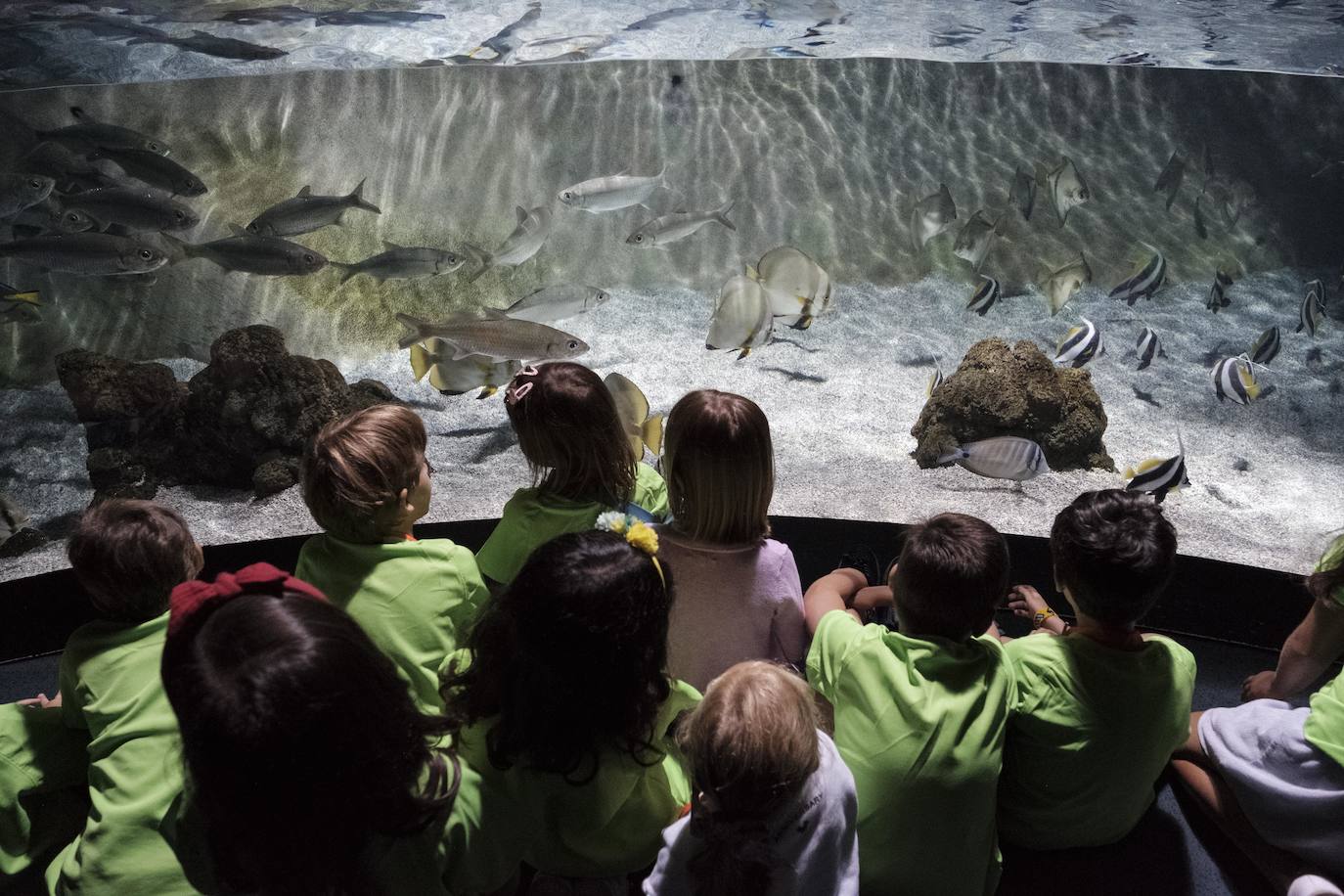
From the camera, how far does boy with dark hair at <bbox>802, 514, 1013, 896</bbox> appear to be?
1793 millimetres

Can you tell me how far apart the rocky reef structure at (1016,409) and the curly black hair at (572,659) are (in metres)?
3.51

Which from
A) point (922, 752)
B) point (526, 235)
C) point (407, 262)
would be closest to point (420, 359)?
point (407, 262)

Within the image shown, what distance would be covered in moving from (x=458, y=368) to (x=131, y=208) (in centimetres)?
189

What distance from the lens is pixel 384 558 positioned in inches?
83.8

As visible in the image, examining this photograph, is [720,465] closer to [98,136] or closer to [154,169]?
[154,169]

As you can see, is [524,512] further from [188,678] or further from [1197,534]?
[1197,534]

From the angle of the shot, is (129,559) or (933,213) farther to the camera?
(933,213)

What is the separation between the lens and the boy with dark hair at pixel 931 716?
1793 mm

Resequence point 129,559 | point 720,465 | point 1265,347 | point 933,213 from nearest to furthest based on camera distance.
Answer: point 129,559 < point 720,465 < point 1265,347 < point 933,213

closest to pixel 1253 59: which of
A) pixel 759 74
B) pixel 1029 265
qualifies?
pixel 1029 265

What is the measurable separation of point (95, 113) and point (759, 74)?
282 inches

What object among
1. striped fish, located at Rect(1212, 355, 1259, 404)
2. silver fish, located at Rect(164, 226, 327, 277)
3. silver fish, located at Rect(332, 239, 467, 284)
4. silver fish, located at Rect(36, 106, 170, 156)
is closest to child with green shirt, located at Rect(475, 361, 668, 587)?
silver fish, located at Rect(164, 226, 327, 277)

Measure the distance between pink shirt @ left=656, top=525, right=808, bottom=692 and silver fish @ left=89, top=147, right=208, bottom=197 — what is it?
3.96 meters

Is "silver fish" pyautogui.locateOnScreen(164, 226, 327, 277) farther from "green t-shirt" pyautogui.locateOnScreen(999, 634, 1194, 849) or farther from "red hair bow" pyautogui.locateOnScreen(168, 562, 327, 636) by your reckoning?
"green t-shirt" pyautogui.locateOnScreen(999, 634, 1194, 849)
